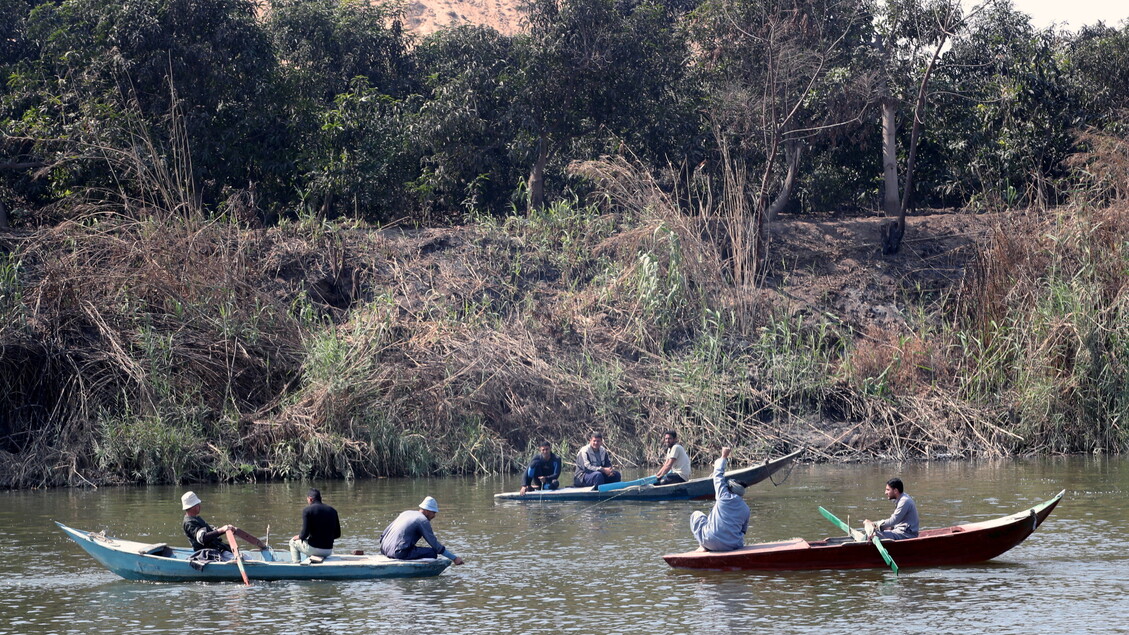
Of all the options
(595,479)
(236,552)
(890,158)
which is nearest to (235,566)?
(236,552)

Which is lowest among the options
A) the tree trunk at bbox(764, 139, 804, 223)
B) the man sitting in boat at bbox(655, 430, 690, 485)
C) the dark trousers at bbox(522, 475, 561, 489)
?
the dark trousers at bbox(522, 475, 561, 489)

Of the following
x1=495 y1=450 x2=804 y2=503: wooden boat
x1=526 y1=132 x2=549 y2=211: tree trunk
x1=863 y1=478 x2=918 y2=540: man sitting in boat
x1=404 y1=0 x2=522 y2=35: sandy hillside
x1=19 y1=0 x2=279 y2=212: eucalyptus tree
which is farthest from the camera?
x1=404 y1=0 x2=522 y2=35: sandy hillside

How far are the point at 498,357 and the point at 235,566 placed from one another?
13.2 meters

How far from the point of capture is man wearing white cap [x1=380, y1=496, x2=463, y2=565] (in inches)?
572

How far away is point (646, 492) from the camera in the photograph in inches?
836

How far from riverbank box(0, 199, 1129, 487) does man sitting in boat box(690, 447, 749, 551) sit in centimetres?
1126

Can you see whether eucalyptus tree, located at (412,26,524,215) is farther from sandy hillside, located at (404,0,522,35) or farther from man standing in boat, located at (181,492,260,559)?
sandy hillside, located at (404,0,522,35)

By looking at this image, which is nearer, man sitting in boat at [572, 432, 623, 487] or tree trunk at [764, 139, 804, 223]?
man sitting in boat at [572, 432, 623, 487]

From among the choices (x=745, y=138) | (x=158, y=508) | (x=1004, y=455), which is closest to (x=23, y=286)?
(x=158, y=508)

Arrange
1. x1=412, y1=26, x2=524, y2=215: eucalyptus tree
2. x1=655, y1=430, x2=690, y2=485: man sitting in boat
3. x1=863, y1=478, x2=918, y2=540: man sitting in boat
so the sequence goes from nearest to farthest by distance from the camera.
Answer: x1=863, y1=478, x2=918, y2=540: man sitting in boat → x1=655, y1=430, x2=690, y2=485: man sitting in boat → x1=412, y1=26, x2=524, y2=215: eucalyptus tree

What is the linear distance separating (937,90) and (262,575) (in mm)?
26491

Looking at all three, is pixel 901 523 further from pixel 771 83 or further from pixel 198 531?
pixel 771 83

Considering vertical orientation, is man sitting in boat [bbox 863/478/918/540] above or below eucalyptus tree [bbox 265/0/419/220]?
below

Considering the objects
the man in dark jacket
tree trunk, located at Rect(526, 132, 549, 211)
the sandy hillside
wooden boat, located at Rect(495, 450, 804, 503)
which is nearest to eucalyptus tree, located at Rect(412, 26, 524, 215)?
tree trunk, located at Rect(526, 132, 549, 211)
